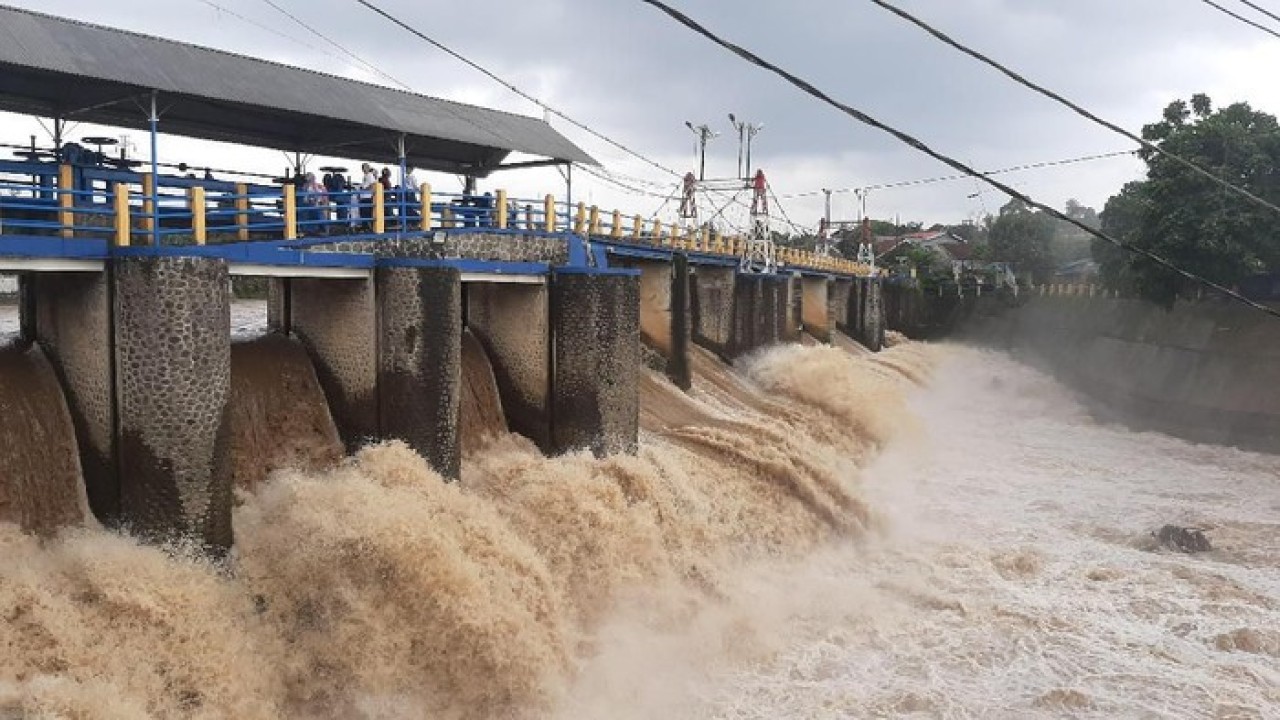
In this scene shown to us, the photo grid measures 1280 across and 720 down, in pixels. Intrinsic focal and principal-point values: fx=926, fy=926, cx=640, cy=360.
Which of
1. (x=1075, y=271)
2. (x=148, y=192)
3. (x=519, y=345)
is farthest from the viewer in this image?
(x=1075, y=271)

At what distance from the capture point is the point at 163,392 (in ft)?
33.2

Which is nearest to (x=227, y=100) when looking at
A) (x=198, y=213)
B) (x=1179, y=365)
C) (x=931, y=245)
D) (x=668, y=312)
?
(x=198, y=213)

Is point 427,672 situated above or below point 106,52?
below

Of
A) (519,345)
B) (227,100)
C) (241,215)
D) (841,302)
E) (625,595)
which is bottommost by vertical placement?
(625,595)

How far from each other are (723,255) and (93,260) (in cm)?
2342

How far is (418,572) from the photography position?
1065cm

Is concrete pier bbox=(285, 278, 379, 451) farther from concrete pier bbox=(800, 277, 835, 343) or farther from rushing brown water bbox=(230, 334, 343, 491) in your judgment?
concrete pier bbox=(800, 277, 835, 343)

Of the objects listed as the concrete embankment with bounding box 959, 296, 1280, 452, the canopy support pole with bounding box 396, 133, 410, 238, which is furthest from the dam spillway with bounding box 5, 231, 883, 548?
the concrete embankment with bounding box 959, 296, 1280, 452

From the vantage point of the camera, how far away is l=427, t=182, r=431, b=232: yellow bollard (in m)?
15.3

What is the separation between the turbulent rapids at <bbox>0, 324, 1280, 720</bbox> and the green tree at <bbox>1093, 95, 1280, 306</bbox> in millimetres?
19933

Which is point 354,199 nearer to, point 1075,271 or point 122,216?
point 122,216

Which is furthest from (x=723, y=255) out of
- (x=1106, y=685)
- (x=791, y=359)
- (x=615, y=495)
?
(x=1106, y=685)

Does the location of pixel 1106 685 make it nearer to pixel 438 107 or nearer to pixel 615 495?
pixel 615 495

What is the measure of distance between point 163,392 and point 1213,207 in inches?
1557
